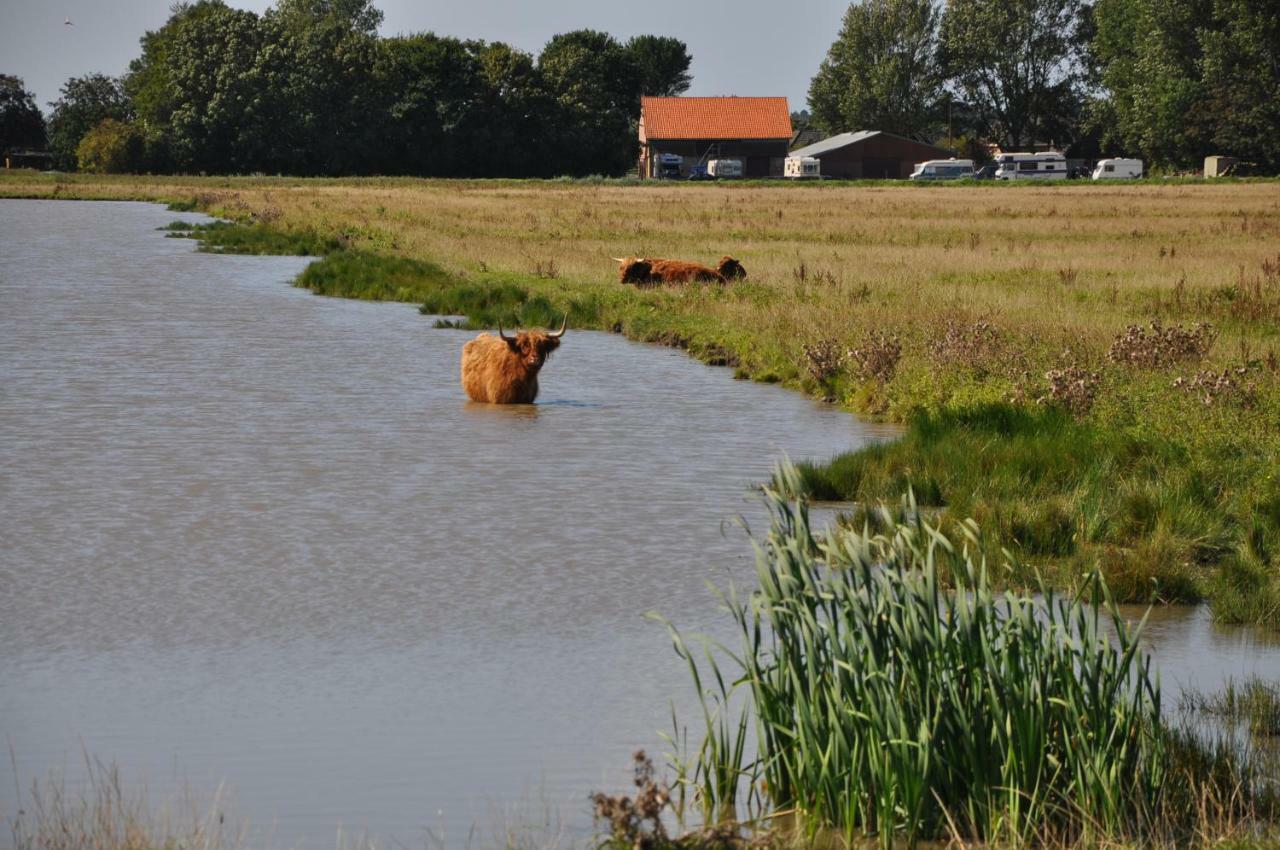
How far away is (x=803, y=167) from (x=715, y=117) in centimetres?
1103

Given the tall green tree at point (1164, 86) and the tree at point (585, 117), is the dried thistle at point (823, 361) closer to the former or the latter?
the tall green tree at point (1164, 86)

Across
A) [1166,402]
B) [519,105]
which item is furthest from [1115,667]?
[519,105]

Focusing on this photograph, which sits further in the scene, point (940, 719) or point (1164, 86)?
point (1164, 86)

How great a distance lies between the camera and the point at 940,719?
525 cm

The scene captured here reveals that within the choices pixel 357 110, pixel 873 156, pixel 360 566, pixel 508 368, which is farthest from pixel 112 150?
pixel 360 566

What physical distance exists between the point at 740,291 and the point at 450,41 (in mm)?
84750

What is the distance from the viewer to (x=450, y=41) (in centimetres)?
10462

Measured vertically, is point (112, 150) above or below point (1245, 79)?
below

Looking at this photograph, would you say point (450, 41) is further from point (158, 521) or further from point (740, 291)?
point (158, 521)

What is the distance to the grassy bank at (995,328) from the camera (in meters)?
10.2

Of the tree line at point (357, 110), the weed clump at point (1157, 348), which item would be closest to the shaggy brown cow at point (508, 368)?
the weed clump at point (1157, 348)

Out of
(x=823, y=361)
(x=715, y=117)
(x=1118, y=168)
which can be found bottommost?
(x=823, y=361)

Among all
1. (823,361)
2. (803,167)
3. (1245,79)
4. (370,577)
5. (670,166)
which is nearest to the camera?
(370,577)

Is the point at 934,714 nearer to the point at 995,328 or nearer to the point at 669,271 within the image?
the point at 995,328
